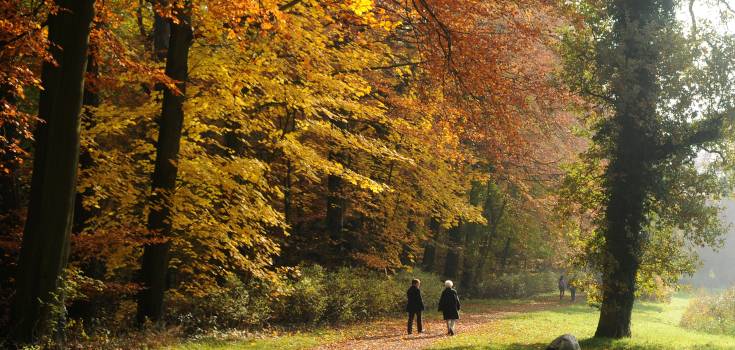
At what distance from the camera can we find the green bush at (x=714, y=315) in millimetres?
17234

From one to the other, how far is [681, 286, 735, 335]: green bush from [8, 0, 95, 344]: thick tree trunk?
18.8m

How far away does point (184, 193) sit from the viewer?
10836mm

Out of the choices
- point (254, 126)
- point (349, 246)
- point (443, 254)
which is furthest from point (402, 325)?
point (443, 254)

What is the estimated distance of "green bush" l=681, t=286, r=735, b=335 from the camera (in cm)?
1723

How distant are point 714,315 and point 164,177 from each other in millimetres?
19034

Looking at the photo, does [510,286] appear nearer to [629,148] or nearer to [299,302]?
[299,302]

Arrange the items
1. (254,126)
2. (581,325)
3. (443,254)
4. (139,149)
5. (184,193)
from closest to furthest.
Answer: (184,193) → (139,149) → (254,126) → (581,325) → (443,254)

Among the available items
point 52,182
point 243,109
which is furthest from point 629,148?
Answer: point 52,182

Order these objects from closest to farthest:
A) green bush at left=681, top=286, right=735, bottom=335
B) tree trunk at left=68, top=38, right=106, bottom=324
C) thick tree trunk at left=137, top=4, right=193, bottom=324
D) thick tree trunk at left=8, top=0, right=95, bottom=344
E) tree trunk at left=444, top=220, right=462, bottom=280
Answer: thick tree trunk at left=8, top=0, right=95, bottom=344 < thick tree trunk at left=137, top=4, right=193, bottom=324 < tree trunk at left=68, top=38, right=106, bottom=324 < green bush at left=681, top=286, right=735, bottom=335 < tree trunk at left=444, top=220, right=462, bottom=280

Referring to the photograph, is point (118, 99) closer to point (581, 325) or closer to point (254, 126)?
point (254, 126)

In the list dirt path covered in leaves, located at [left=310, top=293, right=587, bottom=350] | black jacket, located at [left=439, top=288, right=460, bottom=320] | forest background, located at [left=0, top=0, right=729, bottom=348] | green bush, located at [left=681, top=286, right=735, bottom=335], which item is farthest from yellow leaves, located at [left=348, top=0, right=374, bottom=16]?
green bush, located at [left=681, top=286, right=735, bottom=335]

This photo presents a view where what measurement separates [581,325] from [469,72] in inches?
464

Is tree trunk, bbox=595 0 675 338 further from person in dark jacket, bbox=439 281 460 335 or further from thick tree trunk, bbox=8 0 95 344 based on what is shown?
thick tree trunk, bbox=8 0 95 344

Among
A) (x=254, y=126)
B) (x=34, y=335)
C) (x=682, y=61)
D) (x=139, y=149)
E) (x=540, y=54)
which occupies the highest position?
(x=540, y=54)
